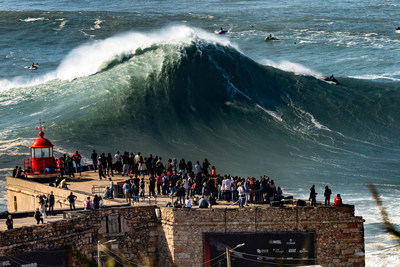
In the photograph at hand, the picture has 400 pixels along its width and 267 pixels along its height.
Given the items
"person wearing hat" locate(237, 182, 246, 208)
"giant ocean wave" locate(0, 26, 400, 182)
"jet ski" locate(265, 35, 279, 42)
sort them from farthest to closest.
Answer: "jet ski" locate(265, 35, 279, 42), "giant ocean wave" locate(0, 26, 400, 182), "person wearing hat" locate(237, 182, 246, 208)

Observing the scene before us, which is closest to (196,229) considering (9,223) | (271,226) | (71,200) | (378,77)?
(271,226)

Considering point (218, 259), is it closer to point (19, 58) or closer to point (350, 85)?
point (350, 85)

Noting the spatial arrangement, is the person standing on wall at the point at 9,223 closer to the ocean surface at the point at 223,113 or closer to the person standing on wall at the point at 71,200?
the person standing on wall at the point at 71,200

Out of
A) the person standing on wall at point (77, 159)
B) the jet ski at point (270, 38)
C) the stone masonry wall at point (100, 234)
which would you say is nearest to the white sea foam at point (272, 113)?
the person standing on wall at point (77, 159)

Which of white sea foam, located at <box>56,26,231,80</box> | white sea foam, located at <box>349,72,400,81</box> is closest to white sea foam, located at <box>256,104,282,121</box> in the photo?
white sea foam, located at <box>56,26,231,80</box>

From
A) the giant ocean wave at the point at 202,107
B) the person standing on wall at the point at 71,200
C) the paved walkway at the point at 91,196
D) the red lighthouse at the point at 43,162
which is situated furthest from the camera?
the giant ocean wave at the point at 202,107

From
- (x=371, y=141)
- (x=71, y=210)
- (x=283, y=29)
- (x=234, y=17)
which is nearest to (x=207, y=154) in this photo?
(x=371, y=141)

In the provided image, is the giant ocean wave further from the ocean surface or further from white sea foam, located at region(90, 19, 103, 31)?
white sea foam, located at region(90, 19, 103, 31)

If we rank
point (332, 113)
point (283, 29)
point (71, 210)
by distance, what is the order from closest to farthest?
1. point (71, 210)
2. point (332, 113)
3. point (283, 29)
